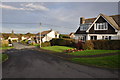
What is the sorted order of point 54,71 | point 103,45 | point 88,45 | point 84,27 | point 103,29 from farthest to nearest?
point 84,27 < point 103,29 < point 88,45 < point 103,45 < point 54,71

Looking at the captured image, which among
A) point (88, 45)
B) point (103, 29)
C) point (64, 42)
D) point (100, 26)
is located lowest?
point (88, 45)

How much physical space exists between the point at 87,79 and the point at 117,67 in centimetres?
424

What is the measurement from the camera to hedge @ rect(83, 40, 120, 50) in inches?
707

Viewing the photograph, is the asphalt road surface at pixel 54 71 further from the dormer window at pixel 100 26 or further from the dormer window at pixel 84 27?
the dormer window at pixel 84 27

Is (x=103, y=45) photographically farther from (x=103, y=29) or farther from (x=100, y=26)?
(x=100, y=26)

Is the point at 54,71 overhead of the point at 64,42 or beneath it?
beneath

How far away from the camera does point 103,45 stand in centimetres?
1931

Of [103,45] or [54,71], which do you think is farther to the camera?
[103,45]

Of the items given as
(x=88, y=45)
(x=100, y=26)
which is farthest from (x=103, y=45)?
(x=100, y=26)

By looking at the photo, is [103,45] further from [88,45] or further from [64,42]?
[64,42]

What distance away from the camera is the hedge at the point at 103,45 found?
1795 centimetres

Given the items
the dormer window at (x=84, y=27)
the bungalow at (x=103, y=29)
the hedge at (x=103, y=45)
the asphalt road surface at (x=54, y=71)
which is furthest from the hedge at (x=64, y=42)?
the asphalt road surface at (x=54, y=71)

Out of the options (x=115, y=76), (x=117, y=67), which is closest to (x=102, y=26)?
(x=117, y=67)

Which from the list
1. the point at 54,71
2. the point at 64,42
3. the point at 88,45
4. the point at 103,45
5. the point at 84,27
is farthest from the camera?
the point at 64,42
